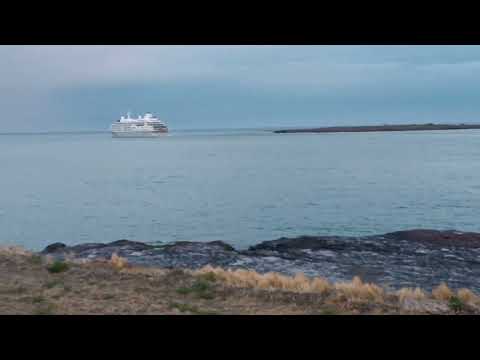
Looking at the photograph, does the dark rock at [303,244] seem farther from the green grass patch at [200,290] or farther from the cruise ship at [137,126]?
the cruise ship at [137,126]

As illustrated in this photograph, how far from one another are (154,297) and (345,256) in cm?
→ 926

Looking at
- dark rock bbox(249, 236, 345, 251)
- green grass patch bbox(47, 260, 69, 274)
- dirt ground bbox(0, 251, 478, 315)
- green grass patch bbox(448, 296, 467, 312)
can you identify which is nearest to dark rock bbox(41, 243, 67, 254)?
dark rock bbox(249, 236, 345, 251)

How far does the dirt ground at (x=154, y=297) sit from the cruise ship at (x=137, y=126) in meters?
130

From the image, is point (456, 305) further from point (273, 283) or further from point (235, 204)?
point (235, 204)

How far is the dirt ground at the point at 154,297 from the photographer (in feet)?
24.1

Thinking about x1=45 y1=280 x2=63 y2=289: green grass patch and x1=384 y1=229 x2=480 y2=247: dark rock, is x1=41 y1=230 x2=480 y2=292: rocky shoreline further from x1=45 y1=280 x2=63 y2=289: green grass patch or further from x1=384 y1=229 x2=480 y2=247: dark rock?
x1=45 y1=280 x2=63 y2=289: green grass patch

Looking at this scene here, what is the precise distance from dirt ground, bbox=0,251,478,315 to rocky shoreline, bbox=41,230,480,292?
4.50 metres

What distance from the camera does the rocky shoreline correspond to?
44.2 ft

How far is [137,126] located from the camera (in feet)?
452

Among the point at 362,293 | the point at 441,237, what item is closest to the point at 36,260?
the point at 362,293

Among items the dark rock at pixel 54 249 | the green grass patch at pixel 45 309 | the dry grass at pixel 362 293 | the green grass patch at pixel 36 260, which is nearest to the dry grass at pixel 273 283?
the dry grass at pixel 362 293

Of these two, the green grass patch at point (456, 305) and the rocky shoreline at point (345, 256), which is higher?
the green grass patch at point (456, 305)
